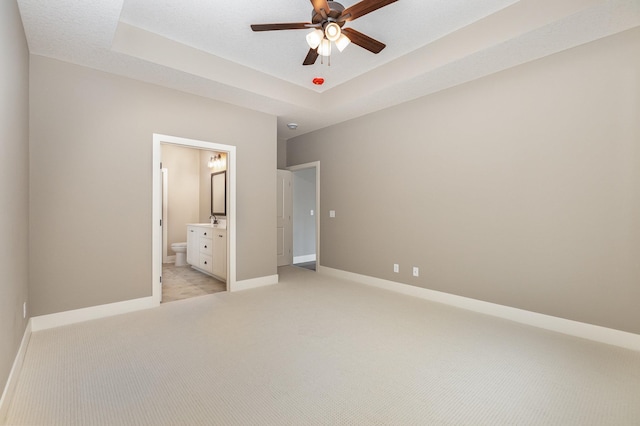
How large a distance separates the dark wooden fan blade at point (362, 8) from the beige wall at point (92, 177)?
246cm

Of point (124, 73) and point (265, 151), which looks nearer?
point (124, 73)

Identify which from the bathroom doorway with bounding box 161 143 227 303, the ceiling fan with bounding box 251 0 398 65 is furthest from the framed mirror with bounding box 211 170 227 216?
the ceiling fan with bounding box 251 0 398 65

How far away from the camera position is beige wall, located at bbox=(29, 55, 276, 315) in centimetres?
293

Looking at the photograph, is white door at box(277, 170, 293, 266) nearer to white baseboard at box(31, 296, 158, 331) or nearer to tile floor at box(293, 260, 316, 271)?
tile floor at box(293, 260, 316, 271)

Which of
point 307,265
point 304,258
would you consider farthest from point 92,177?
point 304,258

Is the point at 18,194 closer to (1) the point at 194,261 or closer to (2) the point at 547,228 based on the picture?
(1) the point at 194,261

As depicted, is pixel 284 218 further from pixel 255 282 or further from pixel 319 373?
pixel 319 373

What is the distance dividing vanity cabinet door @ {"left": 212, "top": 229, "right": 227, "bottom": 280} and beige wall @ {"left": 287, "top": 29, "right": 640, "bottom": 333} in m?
2.24

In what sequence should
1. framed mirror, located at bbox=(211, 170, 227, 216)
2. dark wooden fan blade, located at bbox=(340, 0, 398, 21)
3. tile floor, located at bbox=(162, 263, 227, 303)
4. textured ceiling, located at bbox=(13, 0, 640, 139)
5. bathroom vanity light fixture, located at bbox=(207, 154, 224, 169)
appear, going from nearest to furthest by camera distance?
dark wooden fan blade, located at bbox=(340, 0, 398, 21)
textured ceiling, located at bbox=(13, 0, 640, 139)
tile floor, located at bbox=(162, 263, 227, 303)
framed mirror, located at bbox=(211, 170, 227, 216)
bathroom vanity light fixture, located at bbox=(207, 154, 224, 169)

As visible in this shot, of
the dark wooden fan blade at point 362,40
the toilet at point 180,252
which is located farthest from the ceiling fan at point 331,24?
the toilet at point 180,252

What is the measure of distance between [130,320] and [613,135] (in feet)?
16.3

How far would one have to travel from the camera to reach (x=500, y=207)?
3322mm

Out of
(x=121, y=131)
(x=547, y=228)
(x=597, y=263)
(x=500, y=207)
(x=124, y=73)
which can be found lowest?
(x=597, y=263)

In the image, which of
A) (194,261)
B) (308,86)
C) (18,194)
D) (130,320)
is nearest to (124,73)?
(18,194)
